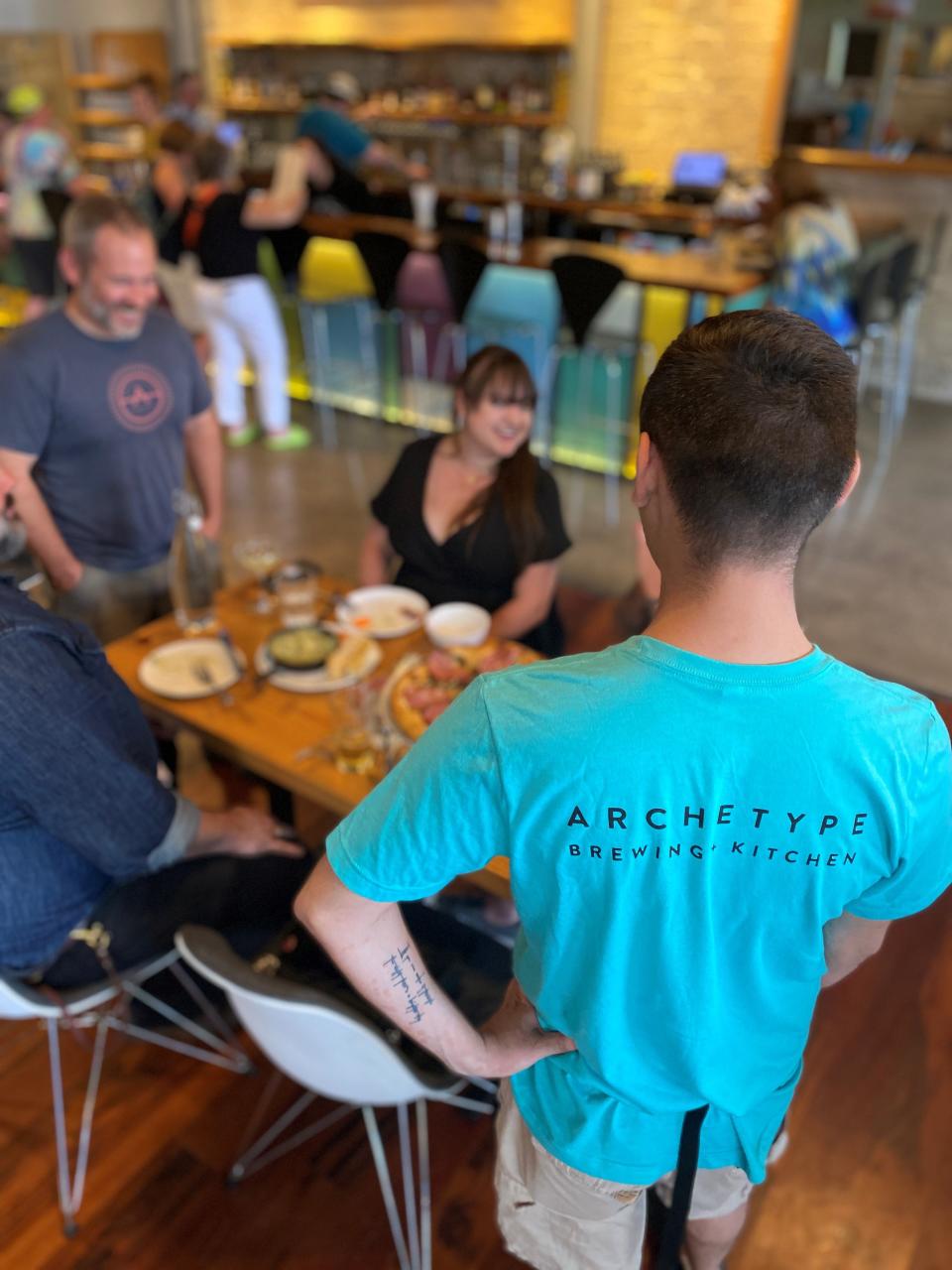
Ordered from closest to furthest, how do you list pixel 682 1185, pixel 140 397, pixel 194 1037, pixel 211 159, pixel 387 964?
pixel 387 964 < pixel 682 1185 < pixel 194 1037 < pixel 140 397 < pixel 211 159

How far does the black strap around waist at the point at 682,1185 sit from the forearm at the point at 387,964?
0.25 metres

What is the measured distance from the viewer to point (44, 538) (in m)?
2.44

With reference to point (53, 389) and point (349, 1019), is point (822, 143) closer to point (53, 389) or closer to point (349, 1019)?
point (53, 389)

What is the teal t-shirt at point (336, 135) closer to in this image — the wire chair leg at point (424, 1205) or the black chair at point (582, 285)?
the black chair at point (582, 285)

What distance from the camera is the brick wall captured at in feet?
22.9

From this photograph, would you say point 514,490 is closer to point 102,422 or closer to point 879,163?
point 102,422

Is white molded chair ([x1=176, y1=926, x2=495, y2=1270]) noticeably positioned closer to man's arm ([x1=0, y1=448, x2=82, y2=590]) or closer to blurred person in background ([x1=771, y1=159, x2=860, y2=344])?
man's arm ([x1=0, y1=448, x2=82, y2=590])

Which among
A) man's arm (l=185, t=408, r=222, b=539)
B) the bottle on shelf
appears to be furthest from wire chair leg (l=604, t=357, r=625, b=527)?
the bottle on shelf

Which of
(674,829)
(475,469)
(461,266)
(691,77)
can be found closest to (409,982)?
(674,829)

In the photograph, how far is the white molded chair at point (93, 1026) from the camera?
61.9 inches

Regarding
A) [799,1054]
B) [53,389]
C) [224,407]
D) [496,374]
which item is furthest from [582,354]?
[799,1054]

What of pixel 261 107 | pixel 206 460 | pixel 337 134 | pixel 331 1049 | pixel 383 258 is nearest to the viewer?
pixel 331 1049

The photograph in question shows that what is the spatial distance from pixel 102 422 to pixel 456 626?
3.55 ft

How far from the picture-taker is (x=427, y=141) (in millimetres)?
8914
